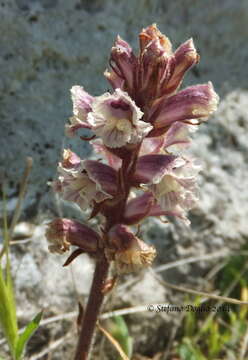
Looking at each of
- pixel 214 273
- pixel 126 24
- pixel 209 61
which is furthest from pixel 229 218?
pixel 126 24

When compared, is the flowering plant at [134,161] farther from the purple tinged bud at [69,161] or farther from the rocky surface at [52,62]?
the rocky surface at [52,62]

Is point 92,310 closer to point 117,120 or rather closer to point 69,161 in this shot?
point 69,161

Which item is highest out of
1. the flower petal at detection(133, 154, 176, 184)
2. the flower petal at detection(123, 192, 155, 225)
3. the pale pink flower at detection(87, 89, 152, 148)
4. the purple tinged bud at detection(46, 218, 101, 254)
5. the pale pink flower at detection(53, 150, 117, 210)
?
the pale pink flower at detection(87, 89, 152, 148)

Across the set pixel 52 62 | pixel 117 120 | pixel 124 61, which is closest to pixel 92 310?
pixel 117 120

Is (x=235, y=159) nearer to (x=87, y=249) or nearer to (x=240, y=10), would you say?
(x=240, y=10)

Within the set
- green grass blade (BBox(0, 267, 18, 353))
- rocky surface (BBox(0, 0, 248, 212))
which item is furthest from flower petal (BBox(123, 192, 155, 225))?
rocky surface (BBox(0, 0, 248, 212))

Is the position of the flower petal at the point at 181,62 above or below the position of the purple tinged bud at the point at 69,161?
above

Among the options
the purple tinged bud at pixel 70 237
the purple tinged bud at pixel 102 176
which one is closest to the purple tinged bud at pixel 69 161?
the purple tinged bud at pixel 102 176

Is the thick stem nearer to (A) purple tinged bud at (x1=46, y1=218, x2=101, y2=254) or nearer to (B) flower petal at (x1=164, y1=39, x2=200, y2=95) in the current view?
(A) purple tinged bud at (x1=46, y1=218, x2=101, y2=254)
